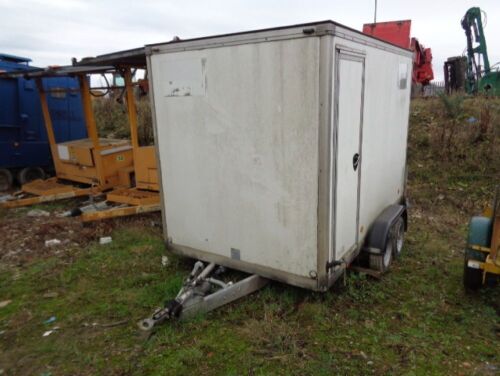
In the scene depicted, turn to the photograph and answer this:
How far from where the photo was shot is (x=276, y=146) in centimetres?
329

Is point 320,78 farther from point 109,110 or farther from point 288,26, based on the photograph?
point 109,110

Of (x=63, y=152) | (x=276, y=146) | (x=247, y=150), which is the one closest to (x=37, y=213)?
(x=63, y=152)

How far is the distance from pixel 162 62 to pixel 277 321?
8.96 ft

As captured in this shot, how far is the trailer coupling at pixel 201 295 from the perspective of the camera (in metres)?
3.39

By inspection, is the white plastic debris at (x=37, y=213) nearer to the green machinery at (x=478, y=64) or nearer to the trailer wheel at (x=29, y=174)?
the trailer wheel at (x=29, y=174)

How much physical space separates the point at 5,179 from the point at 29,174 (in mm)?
514

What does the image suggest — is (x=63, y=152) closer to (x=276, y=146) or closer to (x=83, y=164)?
(x=83, y=164)

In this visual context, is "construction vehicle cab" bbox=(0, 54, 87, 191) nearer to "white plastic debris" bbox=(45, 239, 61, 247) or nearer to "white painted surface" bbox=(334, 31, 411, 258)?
"white plastic debris" bbox=(45, 239, 61, 247)

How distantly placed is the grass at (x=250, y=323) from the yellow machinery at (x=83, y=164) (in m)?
2.44

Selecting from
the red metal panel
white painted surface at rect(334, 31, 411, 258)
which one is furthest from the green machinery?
white painted surface at rect(334, 31, 411, 258)

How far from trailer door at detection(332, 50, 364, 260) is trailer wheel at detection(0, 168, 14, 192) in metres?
7.88

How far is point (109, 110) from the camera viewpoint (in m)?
14.8

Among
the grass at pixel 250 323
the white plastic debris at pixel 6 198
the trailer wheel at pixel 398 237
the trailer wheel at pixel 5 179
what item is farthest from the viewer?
the trailer wheel at pixel 5 179

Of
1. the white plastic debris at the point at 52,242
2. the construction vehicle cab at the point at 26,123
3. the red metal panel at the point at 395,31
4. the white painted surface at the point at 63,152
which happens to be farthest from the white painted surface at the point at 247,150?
the red metal panel at the point at 395,31
